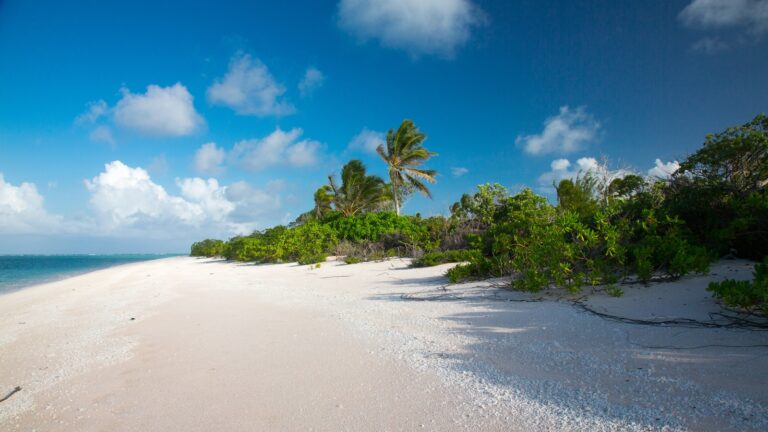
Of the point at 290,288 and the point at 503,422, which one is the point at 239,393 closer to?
the point at 503,422

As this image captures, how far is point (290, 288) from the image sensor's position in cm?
784

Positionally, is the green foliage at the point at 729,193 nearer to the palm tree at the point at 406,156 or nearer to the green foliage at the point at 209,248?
the palm tree at the point at 406,156

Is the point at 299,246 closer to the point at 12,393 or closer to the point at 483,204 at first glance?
the point at 483,204

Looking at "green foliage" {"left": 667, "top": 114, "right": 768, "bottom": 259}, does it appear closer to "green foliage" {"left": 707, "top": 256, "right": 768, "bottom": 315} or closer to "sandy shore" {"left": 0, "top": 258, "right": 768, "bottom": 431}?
"sandy shore" {"left": 0, "top": 258, "right": 768, "bottom": 431}

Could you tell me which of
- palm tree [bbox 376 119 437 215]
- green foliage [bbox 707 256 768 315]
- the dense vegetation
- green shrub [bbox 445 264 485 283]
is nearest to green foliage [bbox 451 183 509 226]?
the dense vegetation

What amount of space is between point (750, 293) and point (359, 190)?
26.5m

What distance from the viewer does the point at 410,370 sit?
2609 millimetres

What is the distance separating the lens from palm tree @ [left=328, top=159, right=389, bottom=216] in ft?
94.1

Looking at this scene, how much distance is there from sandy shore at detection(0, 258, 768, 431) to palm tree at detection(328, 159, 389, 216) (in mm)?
23974

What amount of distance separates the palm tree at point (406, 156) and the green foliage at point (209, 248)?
14367 mm

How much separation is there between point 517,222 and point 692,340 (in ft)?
12.7

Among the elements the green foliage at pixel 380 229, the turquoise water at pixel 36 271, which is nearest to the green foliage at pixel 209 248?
the turquoise water at pixel 36 271

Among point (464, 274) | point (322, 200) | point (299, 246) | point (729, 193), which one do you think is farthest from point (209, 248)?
point (729, 193)

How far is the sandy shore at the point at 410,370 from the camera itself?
191 cm
